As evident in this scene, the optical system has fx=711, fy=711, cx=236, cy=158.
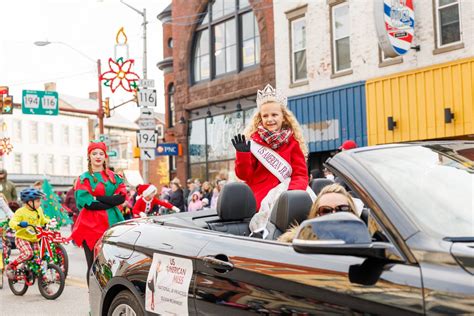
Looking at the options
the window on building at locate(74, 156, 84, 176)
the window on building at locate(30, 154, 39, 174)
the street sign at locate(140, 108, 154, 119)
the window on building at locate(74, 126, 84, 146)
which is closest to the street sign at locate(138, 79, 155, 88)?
the street sign at locate(140, 108, 154, 119)

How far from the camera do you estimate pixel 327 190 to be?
3719 millimetres

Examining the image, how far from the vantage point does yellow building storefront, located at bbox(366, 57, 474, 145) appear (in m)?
15.8

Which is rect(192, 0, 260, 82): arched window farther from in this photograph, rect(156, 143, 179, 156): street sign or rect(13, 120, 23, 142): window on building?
rect(13, 120, 23, 142): window on building

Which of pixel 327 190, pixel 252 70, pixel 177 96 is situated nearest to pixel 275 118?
pixel 327 190

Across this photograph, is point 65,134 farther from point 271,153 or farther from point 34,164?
point 271,153

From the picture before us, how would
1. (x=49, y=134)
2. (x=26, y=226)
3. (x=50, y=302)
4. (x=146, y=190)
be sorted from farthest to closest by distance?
1. (x=49, y=134)
2. (x=146, y=190)
3. (x=26, y=226)
4. (x=50, y=302)

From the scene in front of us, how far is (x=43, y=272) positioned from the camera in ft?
29.7

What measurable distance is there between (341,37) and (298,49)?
1897mm

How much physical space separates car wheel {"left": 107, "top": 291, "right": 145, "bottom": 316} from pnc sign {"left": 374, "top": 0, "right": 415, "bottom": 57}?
12608 millimetres

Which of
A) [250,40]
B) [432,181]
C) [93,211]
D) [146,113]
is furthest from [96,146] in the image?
[250,40]

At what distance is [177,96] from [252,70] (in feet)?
16.1

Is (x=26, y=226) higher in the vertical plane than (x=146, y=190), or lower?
lower

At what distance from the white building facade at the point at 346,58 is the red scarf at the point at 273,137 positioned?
10.9 m

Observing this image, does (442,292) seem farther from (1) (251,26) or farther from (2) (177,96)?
(2) (177,96)
